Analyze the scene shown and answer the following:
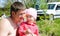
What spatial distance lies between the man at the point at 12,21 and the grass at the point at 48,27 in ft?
Result: 0.76

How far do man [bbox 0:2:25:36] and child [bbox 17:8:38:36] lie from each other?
6 cm

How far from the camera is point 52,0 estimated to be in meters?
1.30

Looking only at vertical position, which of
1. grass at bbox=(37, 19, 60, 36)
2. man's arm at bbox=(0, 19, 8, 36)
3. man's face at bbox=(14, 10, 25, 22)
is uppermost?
man's face at bbox=(14, 10, 25, 22)

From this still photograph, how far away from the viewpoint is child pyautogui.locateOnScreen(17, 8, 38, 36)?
113 cm

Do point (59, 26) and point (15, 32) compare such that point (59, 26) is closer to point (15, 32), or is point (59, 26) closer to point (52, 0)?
point (52, 0)

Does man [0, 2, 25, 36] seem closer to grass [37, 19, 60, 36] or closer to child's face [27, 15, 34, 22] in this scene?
child's face [27, 15, 34, 22]

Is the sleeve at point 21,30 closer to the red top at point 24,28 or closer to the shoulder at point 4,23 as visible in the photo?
the red top at point 24,28

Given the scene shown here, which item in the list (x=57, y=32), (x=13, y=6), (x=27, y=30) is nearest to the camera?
(x=13, y=6)

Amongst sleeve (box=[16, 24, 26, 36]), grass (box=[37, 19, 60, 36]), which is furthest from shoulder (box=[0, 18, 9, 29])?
grass (box=[37, 19, 60, 36])

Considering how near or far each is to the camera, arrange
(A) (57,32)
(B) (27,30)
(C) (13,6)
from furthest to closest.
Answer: (A) (57,32) < (B) (27,30) < (C) (13,6)

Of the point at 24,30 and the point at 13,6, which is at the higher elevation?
the point at 13,6

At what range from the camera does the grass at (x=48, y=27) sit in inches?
48.5

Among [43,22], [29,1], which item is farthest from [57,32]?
[29,1]

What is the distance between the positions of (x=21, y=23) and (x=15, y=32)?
0.09m
